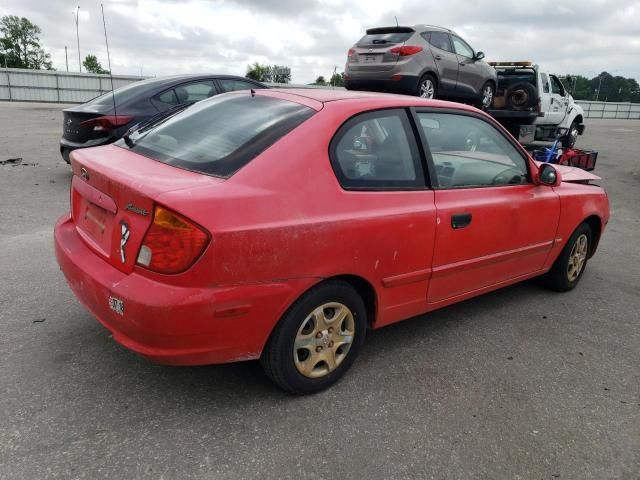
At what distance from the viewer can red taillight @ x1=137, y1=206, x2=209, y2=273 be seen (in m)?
2.23

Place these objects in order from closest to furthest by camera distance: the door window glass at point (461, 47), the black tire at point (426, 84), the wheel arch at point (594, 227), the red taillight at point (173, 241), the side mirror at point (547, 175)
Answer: the red taillight at point (173, 241) → the side mirror at point (547, 175) → the wheel arch at point (594, 227) → the black tire at point (426, 84) → the door window glass at point (461, 47)

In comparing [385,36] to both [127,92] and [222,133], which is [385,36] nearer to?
[127,92]

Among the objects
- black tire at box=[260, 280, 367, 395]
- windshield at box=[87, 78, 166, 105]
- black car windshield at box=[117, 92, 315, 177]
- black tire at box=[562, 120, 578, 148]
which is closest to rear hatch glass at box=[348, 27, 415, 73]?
windshield at box=[87, 78, 166, 105]

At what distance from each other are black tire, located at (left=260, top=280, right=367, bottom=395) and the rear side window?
58cm

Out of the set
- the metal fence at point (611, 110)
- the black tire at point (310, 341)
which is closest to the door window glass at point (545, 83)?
the black tire at point (310, 341)

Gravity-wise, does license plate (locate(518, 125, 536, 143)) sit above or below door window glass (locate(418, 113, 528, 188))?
below

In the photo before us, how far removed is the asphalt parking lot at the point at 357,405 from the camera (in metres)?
2.29

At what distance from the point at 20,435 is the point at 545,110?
1474 centimetres

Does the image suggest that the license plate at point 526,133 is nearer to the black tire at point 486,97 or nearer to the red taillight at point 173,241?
the black tire at point 486,97

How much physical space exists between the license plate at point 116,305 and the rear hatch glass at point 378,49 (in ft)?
28.7

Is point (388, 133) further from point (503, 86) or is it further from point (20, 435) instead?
point (503, 86)

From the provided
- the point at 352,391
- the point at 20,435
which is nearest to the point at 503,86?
the point at 352,391

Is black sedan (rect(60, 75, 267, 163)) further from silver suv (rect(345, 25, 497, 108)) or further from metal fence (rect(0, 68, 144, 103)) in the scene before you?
metal fence (rect(0, 68, 144, 103))

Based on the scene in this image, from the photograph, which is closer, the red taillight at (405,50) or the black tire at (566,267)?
the black tire at (566,267)
